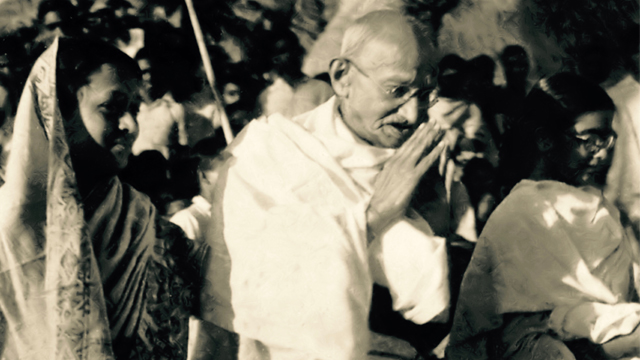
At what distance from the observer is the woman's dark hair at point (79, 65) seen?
7.49ft

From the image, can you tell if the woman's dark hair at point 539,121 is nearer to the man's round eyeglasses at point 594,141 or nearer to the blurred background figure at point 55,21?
the man's round eyeglasses at point 594,141

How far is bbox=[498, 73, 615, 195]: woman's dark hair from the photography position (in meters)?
2.94

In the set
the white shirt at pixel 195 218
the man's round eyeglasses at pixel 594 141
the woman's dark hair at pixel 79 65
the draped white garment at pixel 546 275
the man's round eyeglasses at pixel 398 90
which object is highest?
the woman's dark hair at pixel 79 65

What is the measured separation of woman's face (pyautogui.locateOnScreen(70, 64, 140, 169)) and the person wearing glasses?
1414 mm

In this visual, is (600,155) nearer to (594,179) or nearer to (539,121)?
(594,179)

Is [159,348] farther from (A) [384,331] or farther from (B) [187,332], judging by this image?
(A) [384,331]

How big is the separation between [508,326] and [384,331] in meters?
0.60

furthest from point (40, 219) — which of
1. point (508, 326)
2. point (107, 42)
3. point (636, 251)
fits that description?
point (636, 251)

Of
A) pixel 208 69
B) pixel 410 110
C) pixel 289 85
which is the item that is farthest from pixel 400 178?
pixel 208 69

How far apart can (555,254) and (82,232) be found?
1.81m

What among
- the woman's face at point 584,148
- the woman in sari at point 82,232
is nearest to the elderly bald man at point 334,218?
the woman in sari at point 82,232

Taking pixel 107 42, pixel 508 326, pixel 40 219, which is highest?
pixel 107 42

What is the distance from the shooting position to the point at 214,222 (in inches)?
98.3

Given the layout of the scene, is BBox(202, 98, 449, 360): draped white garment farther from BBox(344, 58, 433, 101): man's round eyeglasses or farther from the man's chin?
the man's chin
